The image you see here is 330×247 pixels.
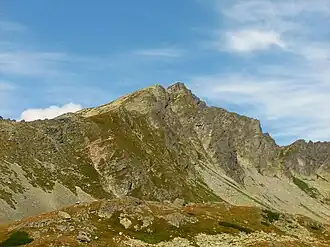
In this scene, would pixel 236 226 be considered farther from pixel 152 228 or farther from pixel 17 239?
pixel 17 239

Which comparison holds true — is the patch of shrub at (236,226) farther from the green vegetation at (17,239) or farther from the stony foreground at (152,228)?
the green vegetation at (17,239)

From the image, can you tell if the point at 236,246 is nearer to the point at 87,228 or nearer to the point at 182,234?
the point at 182,234

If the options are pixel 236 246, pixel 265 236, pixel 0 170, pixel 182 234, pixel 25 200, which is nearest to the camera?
pixel 236 246

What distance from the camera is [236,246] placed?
79938 mm

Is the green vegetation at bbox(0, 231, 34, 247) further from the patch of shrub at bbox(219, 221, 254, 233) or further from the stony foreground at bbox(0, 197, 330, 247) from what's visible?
the patch of shrub at bbox(219, 221, 254, 233)

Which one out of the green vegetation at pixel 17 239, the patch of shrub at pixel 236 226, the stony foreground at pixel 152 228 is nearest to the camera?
the green vegetation at pixel 17 239

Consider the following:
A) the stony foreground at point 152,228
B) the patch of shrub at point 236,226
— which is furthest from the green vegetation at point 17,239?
the patch of shrub at point 236,226

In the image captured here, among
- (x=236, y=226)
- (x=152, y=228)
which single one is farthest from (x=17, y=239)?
(x=236, y=226)

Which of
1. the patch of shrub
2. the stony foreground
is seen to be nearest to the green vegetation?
the stony foreground

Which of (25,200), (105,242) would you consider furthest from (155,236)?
(25,200)

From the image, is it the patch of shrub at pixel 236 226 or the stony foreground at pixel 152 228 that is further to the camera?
the patch of shrub at pixel 236 226

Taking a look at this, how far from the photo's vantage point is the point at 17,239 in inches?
2970

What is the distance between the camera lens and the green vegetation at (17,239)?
239ft

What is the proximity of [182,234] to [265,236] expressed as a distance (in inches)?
643
